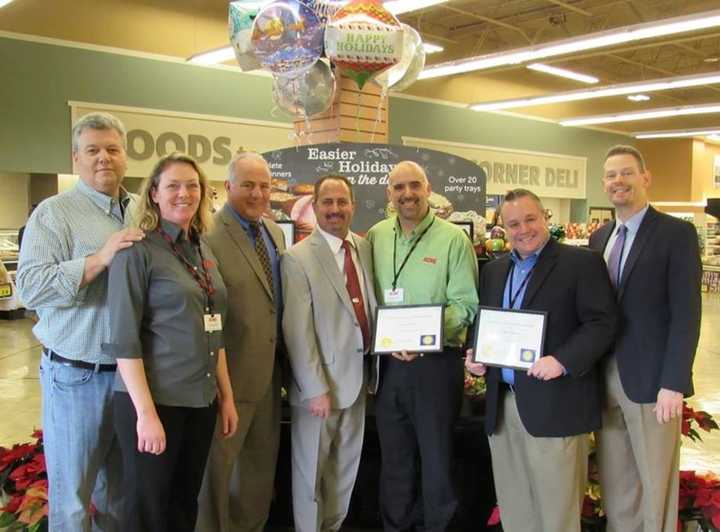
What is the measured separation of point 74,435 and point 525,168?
1621 centimetres

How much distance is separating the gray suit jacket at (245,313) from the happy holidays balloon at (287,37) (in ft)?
4.55

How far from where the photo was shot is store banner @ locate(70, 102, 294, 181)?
1086 centimetres

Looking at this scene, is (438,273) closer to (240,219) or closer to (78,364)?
(240,219)

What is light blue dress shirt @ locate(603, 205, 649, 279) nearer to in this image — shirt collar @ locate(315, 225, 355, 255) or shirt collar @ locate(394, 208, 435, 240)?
shirt collar @ locate(394, 208, 435, 240)

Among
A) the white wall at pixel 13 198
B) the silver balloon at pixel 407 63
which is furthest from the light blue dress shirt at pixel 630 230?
the white wall at pixel 13 198

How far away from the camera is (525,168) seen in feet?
56.9

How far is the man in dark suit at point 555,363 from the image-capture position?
7.84 ft

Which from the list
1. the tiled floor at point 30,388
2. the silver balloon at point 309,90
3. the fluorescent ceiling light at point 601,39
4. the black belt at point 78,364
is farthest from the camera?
the fluorescent ceiling light at point 601,39

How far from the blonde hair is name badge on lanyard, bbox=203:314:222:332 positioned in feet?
1.03

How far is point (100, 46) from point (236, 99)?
8.13 ft

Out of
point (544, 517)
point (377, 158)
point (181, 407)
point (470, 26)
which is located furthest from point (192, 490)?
point (470, 26)

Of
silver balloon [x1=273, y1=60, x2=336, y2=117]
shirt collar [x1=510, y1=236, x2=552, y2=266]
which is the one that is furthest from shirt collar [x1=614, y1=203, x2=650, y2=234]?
silver balloon [x1=273, y1=60, x2=336, y2=117]

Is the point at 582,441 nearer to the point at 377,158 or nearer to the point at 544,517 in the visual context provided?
the point at 544,517

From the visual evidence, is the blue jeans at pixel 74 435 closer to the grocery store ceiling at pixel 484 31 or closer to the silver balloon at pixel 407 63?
the silver balloon at pixel 407 63
